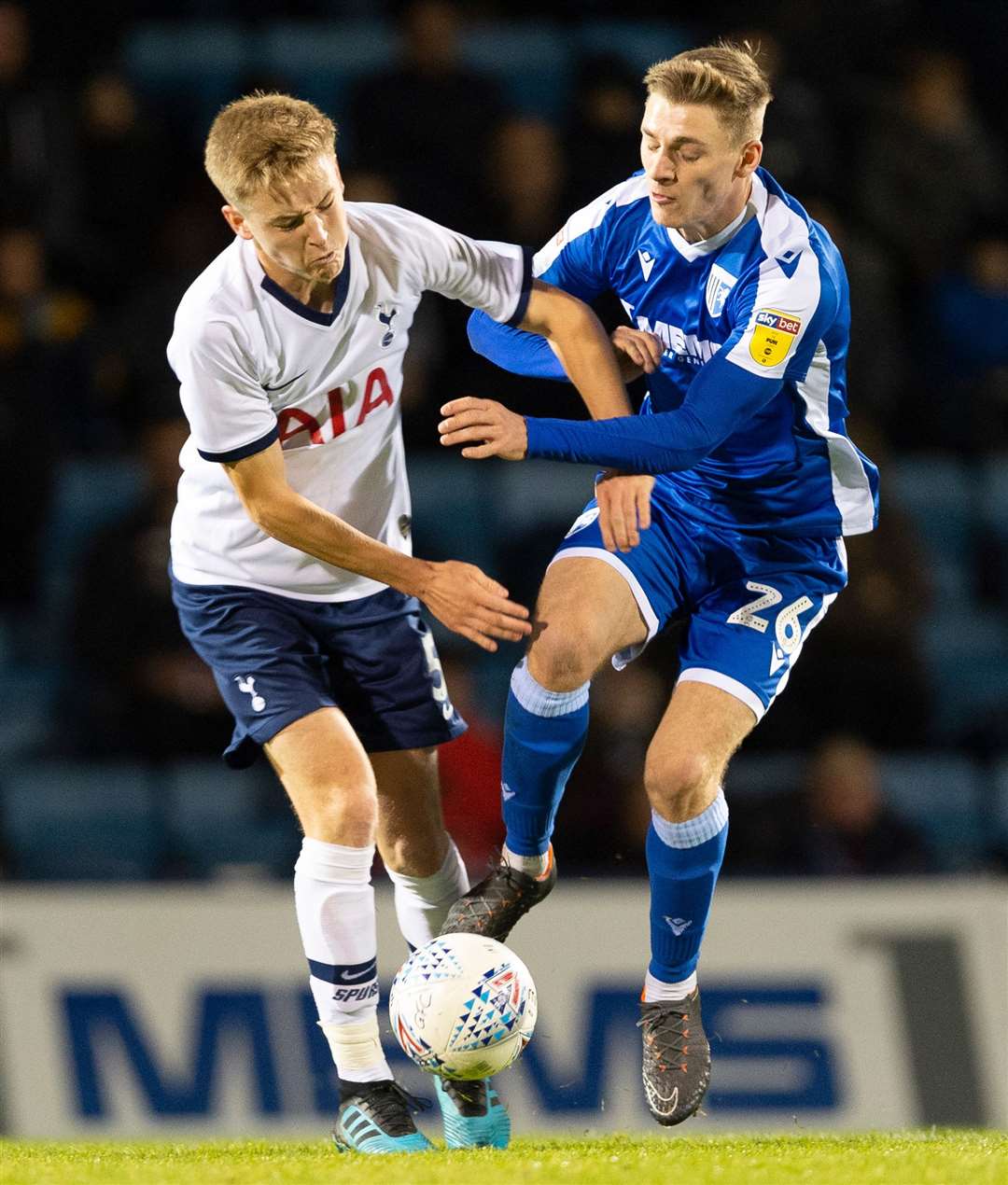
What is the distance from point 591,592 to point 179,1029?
3.01 meters

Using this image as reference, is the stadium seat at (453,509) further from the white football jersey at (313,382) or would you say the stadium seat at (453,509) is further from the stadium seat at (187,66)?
the white football jersey at (313,382)

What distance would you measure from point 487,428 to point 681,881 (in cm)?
138

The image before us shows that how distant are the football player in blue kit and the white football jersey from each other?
0.31 m

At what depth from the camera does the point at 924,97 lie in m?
10.8

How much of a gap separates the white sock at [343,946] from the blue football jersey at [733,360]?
1.19m

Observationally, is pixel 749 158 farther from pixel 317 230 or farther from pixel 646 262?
pixel 317 230

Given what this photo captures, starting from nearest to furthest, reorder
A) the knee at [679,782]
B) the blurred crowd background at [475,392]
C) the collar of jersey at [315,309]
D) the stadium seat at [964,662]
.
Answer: the collar of jersey at [315,309] < the knee at [679,782] < the blurred crowd background at [475,392] < the stadium seat at [964,662]

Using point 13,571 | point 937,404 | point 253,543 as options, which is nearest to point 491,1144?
point 253,543

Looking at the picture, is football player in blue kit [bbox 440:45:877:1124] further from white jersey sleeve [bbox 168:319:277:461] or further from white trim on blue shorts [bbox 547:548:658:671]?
white jersey sleeve [bbox 168:319:277:461]

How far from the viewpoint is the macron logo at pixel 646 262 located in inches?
211

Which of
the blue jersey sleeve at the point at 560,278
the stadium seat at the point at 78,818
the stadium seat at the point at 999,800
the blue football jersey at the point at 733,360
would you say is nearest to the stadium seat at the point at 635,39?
the stadium seat at the point at 999,800

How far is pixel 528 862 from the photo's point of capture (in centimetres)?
547

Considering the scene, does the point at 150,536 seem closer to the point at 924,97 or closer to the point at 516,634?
the point at 516,634

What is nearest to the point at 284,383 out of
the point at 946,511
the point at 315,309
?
the point at 315,309
